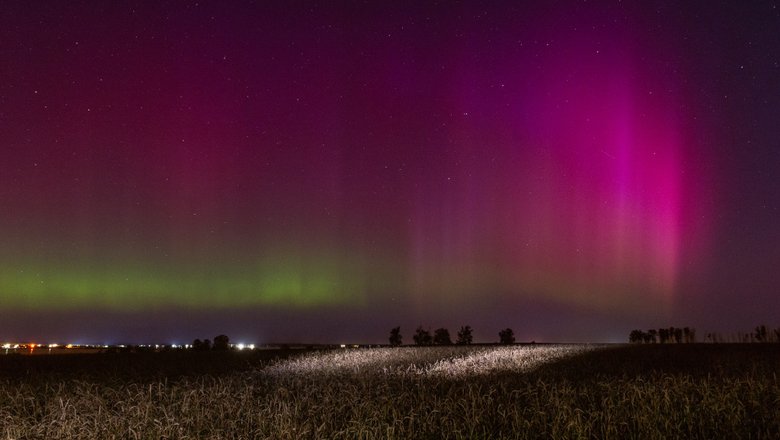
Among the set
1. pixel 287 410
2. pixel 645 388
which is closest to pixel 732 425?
pixel 645 388

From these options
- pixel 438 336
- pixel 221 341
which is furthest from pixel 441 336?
pixel 221 341

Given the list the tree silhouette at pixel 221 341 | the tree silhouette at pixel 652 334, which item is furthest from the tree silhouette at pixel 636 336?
the tree silhouette at pixel 221 341

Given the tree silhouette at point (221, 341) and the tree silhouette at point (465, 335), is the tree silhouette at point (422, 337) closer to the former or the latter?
the tree silhouette at point (465, 335)

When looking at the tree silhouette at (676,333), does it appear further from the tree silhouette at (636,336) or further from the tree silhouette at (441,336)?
the tree silhouette at (441,336)

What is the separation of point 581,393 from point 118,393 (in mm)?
8644

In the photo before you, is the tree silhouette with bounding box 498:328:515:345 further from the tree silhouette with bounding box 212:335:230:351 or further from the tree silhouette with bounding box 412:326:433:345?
the tree silhouette with bounding box 212:335:230:351

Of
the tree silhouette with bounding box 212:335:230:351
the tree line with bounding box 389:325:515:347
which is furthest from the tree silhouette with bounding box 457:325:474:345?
the tree silhouette with bounding box 212:335:230:351

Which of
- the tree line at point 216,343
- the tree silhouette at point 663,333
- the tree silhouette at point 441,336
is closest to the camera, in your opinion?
the tree line at point 216,343

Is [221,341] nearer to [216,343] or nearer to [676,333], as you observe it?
[216,343]

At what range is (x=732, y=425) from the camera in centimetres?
881

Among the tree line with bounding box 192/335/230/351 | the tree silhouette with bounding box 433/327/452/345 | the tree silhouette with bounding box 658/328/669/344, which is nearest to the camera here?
the tree line with bounding box 192/335/230/351

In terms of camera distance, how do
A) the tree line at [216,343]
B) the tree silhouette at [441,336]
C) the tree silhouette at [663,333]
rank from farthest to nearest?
1. the tree silhouette at [441,336]
2. the tree silhouette at [663,333]
3. the tree line at [216,343]

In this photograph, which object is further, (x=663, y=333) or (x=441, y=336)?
(x=441, y=336)

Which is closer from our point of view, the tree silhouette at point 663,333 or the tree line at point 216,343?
the tree line at point 216,343
